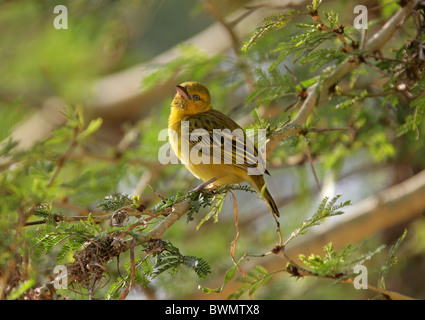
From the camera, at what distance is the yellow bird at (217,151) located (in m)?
3.47

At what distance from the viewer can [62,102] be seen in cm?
625

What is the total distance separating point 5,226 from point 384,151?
3.11 m

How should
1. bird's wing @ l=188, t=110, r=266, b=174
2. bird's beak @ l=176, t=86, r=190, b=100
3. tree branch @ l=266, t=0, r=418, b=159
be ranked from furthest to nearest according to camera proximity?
1. bird's beak @ l=176, t=86, r=190, b=100
2. bird's wing @ l=188, t=110, r=266, b=174
3. tree branch @ l=266, t=0, r=418, b=159

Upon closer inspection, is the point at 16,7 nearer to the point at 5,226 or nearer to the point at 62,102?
the point at 62,102

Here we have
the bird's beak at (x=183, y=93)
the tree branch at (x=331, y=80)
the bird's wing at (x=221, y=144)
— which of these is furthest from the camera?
the bird's beak at (x=183, y=93)

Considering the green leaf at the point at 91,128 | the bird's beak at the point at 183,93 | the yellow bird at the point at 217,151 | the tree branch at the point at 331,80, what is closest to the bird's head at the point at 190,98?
the bird's beak at the point at 183,93

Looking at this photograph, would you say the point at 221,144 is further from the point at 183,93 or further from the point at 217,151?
the point at 183,93

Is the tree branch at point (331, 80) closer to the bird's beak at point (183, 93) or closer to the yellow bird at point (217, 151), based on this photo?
the yellow bird at point (217, 151)

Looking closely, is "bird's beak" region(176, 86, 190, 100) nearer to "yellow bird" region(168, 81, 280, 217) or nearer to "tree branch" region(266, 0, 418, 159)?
"yellow bird" region(168, 81, 280, 217)

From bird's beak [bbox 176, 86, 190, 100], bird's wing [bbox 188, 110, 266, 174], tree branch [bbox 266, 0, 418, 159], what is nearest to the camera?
tree branch [bbox 266, 0, 418, 159]

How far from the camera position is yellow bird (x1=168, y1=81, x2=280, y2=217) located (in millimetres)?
3475

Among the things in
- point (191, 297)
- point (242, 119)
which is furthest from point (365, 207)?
point (191, 297)

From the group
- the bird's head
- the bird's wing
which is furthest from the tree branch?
the bird's head

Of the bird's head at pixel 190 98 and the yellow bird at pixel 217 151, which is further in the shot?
the bird's head at pixel 190 98
